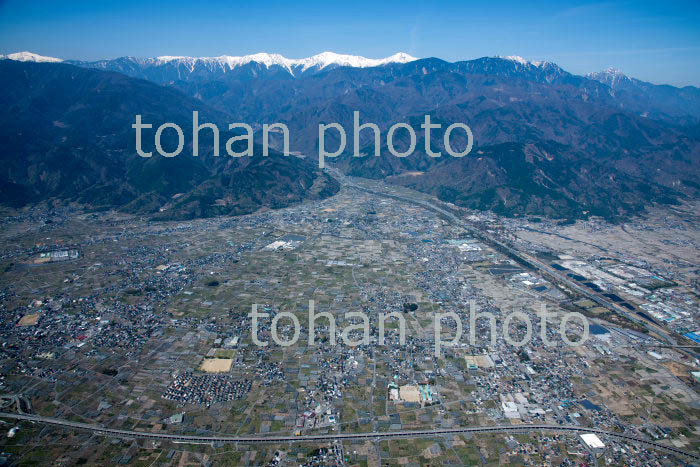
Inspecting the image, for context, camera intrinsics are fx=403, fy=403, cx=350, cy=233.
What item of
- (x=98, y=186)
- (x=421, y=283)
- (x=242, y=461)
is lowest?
(x=242, y=461)

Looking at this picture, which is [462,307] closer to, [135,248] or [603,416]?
[603,416]

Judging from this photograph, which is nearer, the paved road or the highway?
the paved road

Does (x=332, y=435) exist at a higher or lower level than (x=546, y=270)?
lower

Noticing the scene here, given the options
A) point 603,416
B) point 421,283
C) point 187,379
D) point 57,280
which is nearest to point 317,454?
point 187,379

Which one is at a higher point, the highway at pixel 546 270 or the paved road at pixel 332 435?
the highway at pixel 546 270

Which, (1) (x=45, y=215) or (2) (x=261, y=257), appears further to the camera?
(1) (x=45, y=215)

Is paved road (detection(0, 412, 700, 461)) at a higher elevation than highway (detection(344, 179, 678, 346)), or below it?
below

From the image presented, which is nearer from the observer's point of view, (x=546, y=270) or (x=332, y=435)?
(x=332, y=435)

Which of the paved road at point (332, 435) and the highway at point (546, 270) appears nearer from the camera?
the paved road at point (332, 435)
